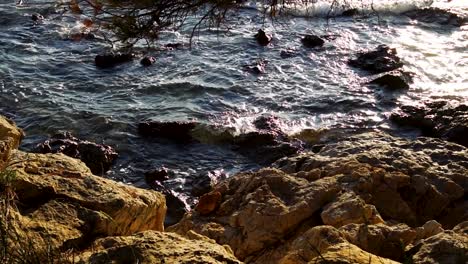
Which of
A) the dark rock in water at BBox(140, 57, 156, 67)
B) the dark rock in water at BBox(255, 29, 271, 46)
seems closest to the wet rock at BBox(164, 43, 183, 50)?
the dark rock in water at BBox(140, 57, 156, 67)

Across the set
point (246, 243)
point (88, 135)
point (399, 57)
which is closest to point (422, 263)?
point (246, 243)

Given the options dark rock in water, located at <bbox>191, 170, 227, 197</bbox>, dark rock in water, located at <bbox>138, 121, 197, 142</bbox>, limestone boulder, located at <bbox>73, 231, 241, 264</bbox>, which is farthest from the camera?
dark rock in water, located at <bbox>138, 121, 197, 142</bbox>

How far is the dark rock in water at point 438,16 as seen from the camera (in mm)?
18353

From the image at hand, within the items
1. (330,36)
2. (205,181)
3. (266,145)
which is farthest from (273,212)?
(330,36)

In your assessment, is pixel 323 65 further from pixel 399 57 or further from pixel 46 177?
pixel 46 177

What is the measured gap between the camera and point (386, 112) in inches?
512

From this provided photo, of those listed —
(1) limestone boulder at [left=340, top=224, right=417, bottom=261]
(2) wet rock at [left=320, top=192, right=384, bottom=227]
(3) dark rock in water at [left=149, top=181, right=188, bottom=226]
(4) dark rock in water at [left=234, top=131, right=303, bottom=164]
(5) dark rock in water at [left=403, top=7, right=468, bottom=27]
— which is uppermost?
(1) limestone boulder at [left=340, top=224, right=417, bottom=261]

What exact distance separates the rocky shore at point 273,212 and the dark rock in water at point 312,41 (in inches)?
282

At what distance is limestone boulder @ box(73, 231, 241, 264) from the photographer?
155 inches

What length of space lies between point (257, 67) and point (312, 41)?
2152 mm

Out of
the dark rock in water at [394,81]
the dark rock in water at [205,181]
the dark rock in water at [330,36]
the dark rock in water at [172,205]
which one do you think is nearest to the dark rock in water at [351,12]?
the dark rock in water at [330,36]

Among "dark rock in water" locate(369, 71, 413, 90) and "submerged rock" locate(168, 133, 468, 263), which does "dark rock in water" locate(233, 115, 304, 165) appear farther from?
"dark rock in water" locate(369, 71, 413, 90)

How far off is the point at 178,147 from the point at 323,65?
4.98 m

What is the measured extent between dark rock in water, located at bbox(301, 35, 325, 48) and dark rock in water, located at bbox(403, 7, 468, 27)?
12.6ft
